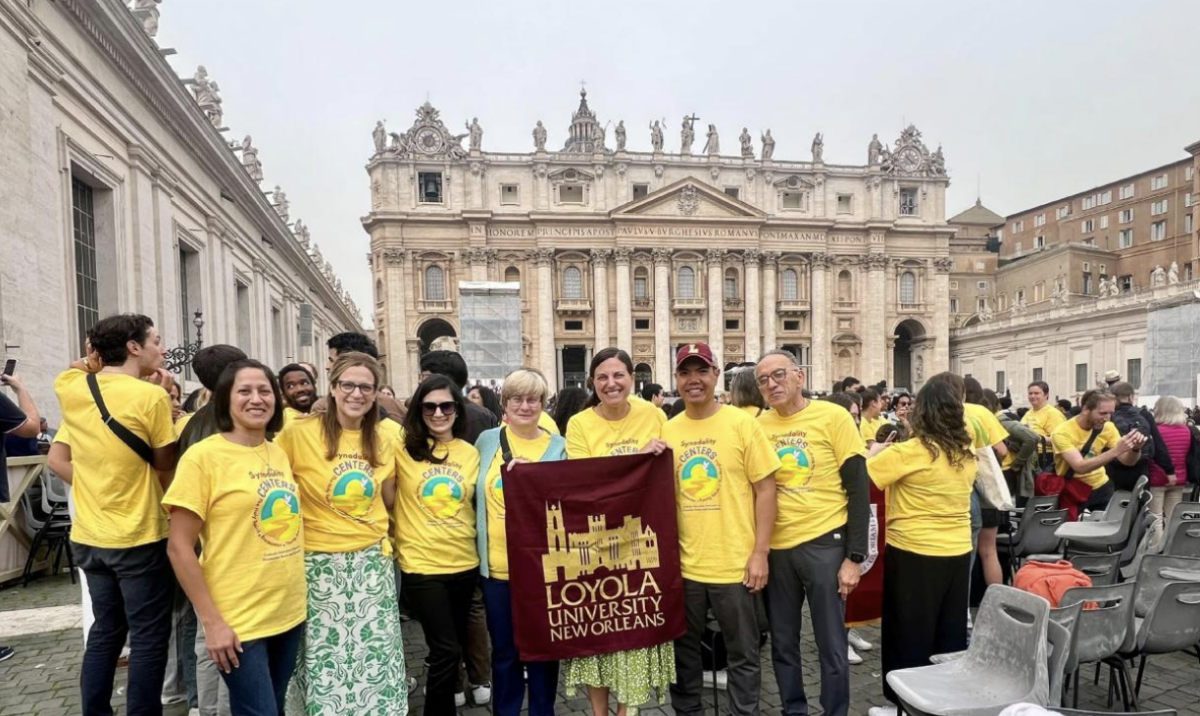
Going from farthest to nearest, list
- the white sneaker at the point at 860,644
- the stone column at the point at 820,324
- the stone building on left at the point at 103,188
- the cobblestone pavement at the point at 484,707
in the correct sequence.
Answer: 1. the stone column at the point at 820,324
2. the stone building on left at the point at 103,188
3. the white sneaker at the point at 860,644
4. the cobblestone pavement at the point at 484,707

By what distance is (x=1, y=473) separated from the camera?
4953 mm

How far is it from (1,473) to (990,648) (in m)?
7.38

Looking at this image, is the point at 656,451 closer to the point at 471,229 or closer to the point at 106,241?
the point at 106,241

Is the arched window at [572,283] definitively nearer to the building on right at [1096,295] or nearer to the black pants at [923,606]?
the building on right at [1096,295]

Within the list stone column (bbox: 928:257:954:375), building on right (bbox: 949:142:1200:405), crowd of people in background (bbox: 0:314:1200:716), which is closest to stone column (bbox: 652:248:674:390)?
stone column (bbox: 928:257:954:375)

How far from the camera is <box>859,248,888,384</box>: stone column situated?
1993 inches

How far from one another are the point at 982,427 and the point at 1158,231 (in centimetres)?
6712

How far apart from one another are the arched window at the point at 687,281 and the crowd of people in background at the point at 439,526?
45469 millimetres

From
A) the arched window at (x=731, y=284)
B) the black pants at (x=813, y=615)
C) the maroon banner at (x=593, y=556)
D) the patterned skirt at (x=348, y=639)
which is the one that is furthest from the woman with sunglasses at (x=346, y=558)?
the arched window at (x=731, y=284)

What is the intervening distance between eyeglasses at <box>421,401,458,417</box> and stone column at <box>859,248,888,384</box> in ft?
173

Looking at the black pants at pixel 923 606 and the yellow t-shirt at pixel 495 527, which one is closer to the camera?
the yellow t-shirt at pixel 495 527

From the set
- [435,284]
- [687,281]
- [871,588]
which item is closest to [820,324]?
[687,281]

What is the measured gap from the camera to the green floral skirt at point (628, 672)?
3400mm

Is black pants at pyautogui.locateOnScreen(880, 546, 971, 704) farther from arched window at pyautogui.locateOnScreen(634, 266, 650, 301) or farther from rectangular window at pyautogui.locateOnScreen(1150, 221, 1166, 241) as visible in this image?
rectangular window at pyautogui.locateOnScreen(1150, 221, 1166, 241)
